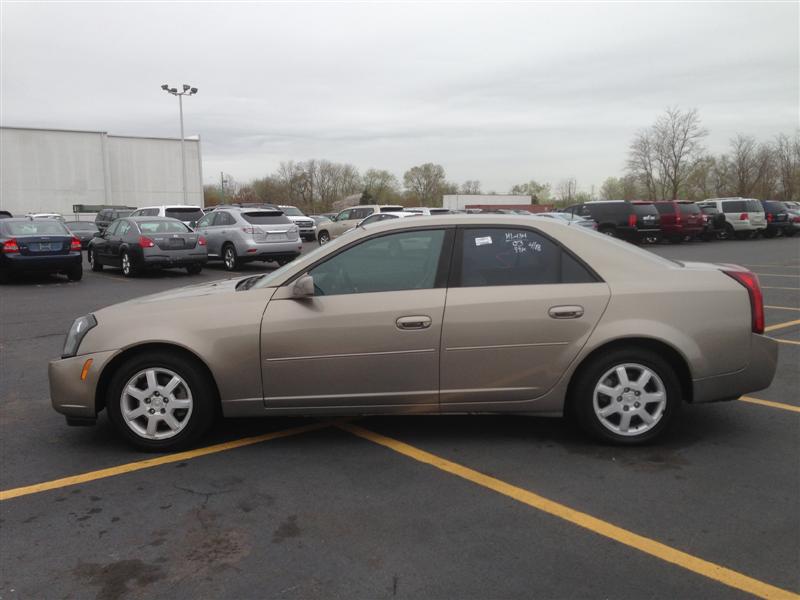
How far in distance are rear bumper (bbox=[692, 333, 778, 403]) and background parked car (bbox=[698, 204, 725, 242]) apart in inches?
1136

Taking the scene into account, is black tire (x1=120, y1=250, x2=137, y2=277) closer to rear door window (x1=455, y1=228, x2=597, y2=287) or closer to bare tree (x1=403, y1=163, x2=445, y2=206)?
rear door window (x1=455, y1=228, x2=597, y2=287)

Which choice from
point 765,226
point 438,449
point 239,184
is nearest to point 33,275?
point 438,449

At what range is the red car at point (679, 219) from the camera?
2841cm

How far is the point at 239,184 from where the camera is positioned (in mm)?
97562

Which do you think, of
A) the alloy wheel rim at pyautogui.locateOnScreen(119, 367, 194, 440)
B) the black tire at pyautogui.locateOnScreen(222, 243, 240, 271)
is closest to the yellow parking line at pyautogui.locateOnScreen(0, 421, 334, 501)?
the alloy wheel rim at pyautogui.locateOnScreen(119, 367, 194, 440)

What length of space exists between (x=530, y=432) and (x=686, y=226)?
2683cm

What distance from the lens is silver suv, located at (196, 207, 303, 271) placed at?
57.0 feet

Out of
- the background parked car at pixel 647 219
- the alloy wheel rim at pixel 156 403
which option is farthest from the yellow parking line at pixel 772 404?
the background parked car at pixel 647 219

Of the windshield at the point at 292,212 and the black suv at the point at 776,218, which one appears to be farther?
the windshield at the point at 292,212

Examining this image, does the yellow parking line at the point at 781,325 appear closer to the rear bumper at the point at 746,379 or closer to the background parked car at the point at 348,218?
the rear bumper at the point at 746,379

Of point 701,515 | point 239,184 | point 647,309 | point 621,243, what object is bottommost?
point 701,515

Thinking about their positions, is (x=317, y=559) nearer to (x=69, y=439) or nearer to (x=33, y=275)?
(x=69, y=439)

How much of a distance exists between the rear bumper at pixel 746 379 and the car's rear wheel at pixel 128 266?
48.6ft

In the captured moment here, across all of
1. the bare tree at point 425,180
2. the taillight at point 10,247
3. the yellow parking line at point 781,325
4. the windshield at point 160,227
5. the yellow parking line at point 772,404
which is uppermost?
the bare tree at point 425,180
